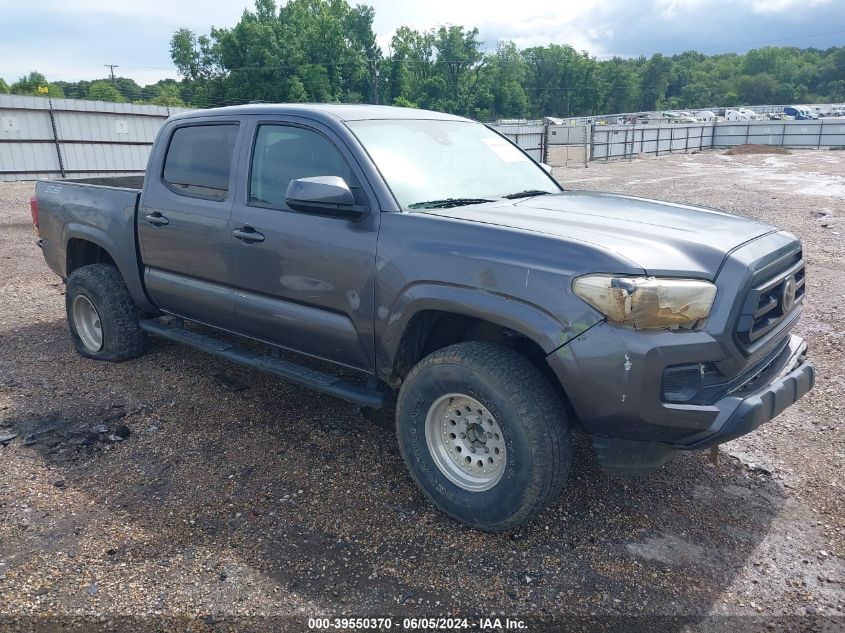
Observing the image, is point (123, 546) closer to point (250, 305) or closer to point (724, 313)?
point (250, 305)

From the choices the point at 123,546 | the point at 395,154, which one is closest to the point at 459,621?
the point at 123,546

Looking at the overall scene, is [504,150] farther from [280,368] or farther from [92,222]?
[92,222]

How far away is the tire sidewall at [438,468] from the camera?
289 centimetres

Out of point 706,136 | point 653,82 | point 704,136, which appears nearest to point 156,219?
point 704,136

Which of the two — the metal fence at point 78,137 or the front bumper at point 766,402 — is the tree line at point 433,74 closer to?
the metal fence at point 78,137

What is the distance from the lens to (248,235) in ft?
12.7

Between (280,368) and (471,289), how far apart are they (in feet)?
5.05

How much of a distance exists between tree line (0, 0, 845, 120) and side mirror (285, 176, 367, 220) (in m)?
67.9

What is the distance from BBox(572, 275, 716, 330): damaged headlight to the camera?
8.50 feet

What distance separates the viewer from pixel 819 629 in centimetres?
255

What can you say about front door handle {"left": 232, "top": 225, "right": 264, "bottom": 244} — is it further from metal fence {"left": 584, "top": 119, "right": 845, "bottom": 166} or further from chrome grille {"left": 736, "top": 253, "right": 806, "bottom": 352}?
metal fence {"left": 584, "top": 119, "right": 845, "bottom": 166}

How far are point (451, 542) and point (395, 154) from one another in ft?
6.80

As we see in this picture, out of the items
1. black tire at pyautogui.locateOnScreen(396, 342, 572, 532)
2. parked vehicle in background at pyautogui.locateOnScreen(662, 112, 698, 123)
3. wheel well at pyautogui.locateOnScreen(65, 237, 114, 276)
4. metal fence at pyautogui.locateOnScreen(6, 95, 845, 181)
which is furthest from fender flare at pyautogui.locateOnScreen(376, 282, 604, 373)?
parked vehicle in background at pyautogui.locateOnScreen(662, 112, 698, 123)

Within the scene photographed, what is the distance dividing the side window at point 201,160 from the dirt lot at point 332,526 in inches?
58.7
